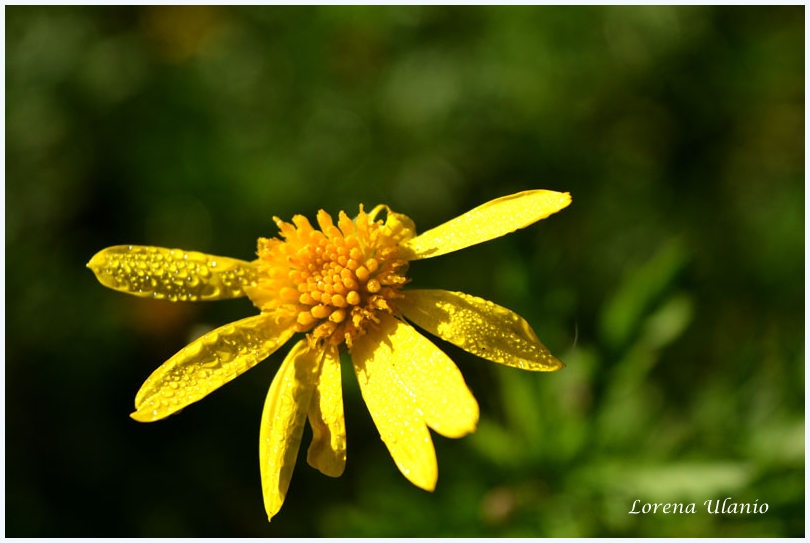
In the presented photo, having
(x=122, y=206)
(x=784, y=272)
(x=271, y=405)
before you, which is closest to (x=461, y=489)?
(x=271, y=405)

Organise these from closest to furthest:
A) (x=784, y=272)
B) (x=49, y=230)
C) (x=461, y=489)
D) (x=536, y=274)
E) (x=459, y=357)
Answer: (x=536, y=274), (x=461, y=489), (x=459, y=357), (x=784, y=272), (x=49, y=230)

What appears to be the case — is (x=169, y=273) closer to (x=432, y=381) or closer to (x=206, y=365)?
(x=206, y=365)

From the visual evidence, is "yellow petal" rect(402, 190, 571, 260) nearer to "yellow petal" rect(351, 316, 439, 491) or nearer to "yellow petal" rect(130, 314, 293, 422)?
"yellow petal" rect(351, 316, 439, 491)

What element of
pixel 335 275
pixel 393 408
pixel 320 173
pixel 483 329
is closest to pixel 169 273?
pixel 335 275

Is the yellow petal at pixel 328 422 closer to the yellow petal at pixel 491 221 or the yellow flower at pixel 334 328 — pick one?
the yellow flower at pixel 334 328

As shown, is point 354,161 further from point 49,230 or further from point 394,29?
point 49,230

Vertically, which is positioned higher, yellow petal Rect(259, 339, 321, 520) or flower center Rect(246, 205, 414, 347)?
flower center Rect(246, 205, 414, 347)

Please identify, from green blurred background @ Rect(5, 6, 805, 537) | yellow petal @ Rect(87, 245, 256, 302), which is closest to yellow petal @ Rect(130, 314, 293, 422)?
yellow petal @ Rect(87, 245, 256, 302)
